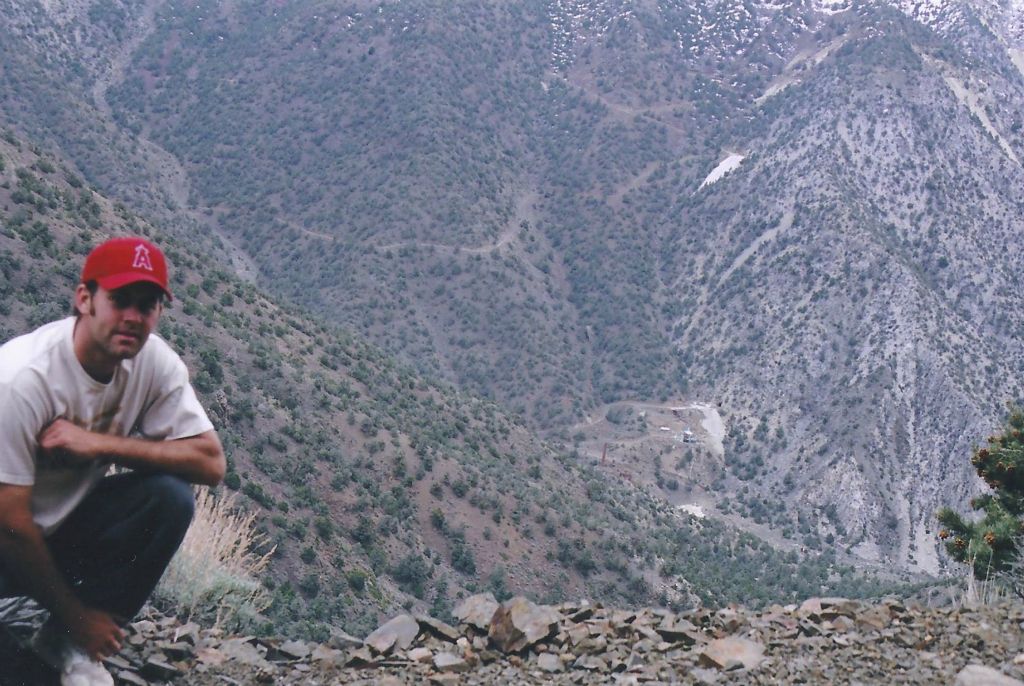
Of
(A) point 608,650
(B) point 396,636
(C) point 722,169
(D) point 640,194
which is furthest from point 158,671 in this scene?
(C) point 722,169

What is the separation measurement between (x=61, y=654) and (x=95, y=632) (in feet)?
0.63

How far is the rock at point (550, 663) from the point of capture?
5.35 metres

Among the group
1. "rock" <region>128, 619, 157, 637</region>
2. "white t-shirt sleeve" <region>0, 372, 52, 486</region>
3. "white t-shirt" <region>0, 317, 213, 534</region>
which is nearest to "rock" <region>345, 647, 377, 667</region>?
"rock" <region>128, 619, 157, 637</region>

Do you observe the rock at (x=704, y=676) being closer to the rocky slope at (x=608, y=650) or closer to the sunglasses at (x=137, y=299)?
the rocky slope at (x=608, y=650)

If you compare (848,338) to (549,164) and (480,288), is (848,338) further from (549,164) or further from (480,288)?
(549,164)

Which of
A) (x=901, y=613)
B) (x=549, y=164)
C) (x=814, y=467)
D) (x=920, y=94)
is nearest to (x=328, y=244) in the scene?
(x=549, y=164)

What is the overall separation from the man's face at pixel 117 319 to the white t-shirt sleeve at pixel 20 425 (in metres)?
0.28

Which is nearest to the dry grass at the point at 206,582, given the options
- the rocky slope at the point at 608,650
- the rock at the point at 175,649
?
the rocky slope at the point at 608,650

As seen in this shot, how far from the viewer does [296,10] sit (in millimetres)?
75125

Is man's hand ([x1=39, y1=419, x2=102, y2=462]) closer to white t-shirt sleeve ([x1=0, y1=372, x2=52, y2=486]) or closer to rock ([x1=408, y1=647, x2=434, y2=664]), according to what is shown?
white t-shirt sleeve ([x1=0, y1=372, x2=52, y2=486])

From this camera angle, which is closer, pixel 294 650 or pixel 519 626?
pixel 294 650

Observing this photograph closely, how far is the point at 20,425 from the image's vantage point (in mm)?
3266

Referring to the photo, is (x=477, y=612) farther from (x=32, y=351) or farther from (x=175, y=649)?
(x=32, y=351)

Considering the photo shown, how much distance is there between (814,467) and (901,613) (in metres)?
42.0
